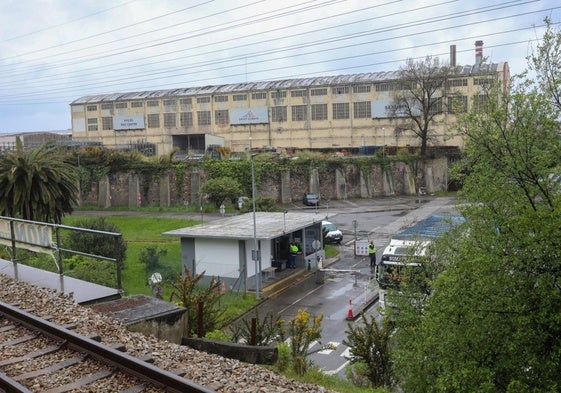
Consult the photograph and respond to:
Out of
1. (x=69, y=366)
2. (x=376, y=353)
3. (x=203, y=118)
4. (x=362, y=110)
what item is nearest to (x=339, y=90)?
(x=362, y=110)

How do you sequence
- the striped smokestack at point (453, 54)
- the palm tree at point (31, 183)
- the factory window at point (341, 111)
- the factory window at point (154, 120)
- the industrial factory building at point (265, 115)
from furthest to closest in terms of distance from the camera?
the factory window at point (154, 120) → the striped smokestack at point (453, 54) → the factory window at point (341, 111) → the industrial factory building at point (265, 115) → the palm tree at point (31, 183)

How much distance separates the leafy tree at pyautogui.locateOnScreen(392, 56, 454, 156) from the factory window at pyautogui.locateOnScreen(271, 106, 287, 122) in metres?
14.4

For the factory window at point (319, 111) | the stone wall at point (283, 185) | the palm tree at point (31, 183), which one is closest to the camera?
the palm tree at point (31, 183)

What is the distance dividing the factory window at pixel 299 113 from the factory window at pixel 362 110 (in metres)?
6.18

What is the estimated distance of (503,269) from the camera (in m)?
9.32

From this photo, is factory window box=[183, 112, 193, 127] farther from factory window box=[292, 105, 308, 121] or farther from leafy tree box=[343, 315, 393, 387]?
leafy tree box=[343, 315, 393, 387]

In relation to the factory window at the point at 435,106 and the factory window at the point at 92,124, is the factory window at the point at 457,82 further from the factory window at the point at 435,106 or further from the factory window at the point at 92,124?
the factory window at the point at 92,124

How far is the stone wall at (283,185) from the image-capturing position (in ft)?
201

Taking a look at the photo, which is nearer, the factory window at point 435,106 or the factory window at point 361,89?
the factory window at point 435,106

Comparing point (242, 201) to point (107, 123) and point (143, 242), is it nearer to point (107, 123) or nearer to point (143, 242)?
point (143, 242)

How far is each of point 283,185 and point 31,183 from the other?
127 feet

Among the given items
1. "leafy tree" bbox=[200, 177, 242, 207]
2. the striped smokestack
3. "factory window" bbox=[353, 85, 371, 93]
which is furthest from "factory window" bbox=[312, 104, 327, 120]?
"leafy tree" bbox=[200, 177, 242, 207]

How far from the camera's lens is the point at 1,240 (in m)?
13.2

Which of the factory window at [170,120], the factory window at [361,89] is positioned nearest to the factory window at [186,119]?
the factory window at [170,120]
